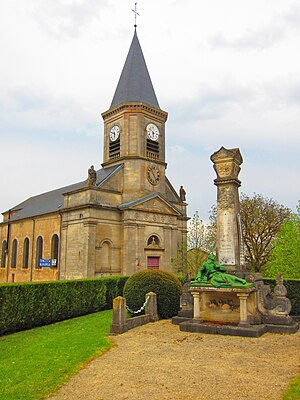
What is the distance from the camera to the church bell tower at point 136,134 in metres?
27.4

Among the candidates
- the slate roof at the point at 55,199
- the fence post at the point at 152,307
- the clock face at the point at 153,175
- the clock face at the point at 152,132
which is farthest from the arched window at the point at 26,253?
the fence post at the point at 152,307

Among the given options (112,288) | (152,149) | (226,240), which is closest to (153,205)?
(152,149)

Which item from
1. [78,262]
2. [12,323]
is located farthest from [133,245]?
[12,323]

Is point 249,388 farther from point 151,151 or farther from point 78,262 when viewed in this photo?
point 151,151

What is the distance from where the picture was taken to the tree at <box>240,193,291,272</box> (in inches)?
1188

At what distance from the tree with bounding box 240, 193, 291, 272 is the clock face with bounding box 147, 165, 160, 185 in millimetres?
7736

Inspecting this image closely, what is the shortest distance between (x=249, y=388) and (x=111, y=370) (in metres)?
2.60

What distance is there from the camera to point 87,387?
6.26 metres

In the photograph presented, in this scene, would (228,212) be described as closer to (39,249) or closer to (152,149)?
(152,149)

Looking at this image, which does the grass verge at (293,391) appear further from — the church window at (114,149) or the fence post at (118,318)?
the church window at (114,149)

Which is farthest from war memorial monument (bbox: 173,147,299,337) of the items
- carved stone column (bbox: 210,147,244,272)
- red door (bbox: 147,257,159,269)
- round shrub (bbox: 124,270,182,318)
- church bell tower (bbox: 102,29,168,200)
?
church bell tower (bbox: 102,29,168,200)

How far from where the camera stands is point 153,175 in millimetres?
28281

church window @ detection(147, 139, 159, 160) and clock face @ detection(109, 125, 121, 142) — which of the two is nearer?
church window @ detection(147, 139, 159, 160)

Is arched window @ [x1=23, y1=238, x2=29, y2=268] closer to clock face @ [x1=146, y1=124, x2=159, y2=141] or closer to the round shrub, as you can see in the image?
clock face @ [x1=146, y1=124, x2=159, y2=141]
